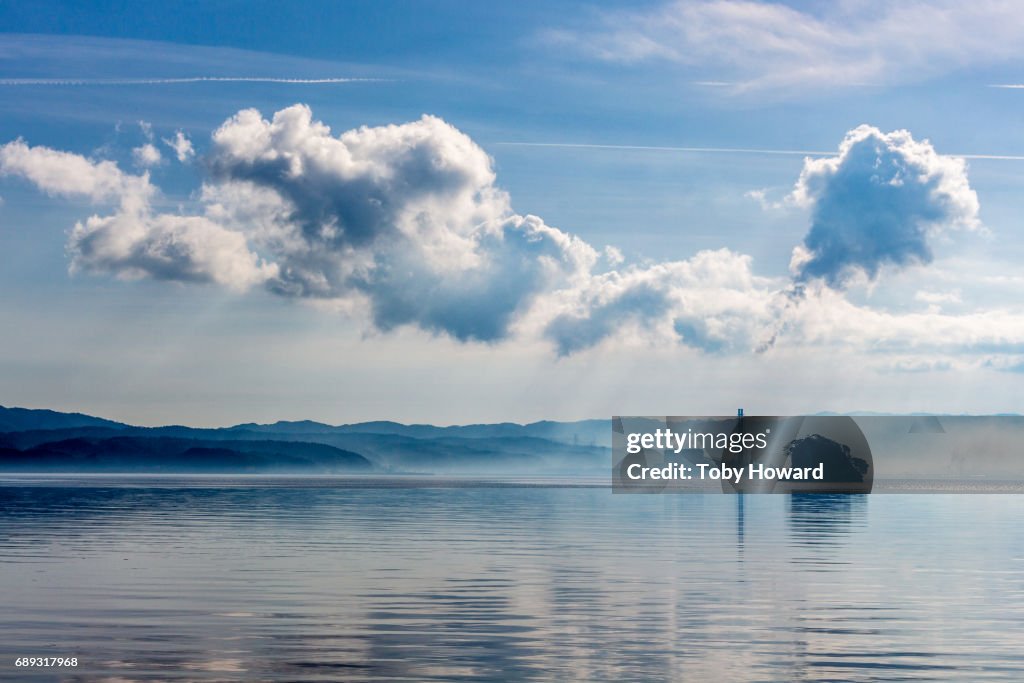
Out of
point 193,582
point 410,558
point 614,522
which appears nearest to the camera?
point 193,582

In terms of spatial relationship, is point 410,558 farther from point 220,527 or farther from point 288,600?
point 220,527

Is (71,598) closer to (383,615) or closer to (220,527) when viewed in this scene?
(383,615)

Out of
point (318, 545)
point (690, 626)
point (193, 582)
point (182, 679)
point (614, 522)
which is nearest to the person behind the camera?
point (182, 679)

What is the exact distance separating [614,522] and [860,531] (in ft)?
72.5

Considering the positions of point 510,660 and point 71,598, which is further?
point 71,598

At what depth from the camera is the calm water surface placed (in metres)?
30.6

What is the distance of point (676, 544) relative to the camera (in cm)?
7588

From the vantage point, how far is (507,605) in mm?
42750

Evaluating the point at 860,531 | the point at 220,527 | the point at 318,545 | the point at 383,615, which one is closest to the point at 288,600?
the point at 383,615

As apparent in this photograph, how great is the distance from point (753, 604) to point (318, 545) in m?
33.2

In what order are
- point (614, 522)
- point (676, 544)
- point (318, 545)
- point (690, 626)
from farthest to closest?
point (614, 522) < point (676, 544) < point (318, 545) < point (690, 626)

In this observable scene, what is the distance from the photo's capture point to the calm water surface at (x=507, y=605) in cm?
3061

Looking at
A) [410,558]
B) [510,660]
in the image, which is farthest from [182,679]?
[410,558]

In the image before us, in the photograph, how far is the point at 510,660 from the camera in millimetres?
31125
